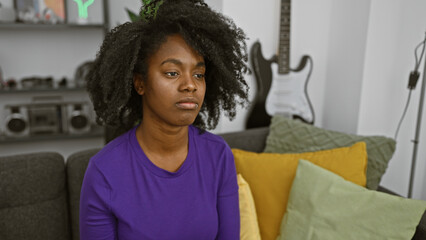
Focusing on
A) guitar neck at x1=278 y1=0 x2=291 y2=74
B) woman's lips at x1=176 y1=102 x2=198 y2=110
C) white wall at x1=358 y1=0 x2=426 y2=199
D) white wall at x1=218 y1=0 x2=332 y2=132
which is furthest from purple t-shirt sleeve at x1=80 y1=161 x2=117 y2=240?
white wall at x1=358 y1=0 x2=426 y2=199

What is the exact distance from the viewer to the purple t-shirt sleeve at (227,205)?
1042 millimetres

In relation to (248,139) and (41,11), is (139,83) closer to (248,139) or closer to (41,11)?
(248,139)

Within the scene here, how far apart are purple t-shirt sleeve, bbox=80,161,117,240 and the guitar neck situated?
1.32m

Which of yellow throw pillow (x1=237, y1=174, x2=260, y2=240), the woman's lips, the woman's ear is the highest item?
the woman's ear

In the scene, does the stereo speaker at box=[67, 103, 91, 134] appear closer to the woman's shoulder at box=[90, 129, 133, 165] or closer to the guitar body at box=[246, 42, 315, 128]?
the guitar body at box=[246, 42, 315, 128]

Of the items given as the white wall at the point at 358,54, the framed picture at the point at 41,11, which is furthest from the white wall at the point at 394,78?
the framed picture at the point at 41,11

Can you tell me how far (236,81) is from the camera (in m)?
0.98

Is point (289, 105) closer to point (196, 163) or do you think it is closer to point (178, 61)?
point (196, 163)

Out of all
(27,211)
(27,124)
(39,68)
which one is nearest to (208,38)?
(27,211)

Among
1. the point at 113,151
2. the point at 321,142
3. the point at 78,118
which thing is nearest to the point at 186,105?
the point at 113,151

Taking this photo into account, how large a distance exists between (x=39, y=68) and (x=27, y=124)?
21.9 inches

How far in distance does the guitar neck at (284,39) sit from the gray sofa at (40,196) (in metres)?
1.15

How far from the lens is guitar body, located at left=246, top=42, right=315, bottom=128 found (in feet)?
6.26

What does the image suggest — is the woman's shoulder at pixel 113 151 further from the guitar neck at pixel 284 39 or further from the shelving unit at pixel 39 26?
the shelving unit at pixel 39 26
